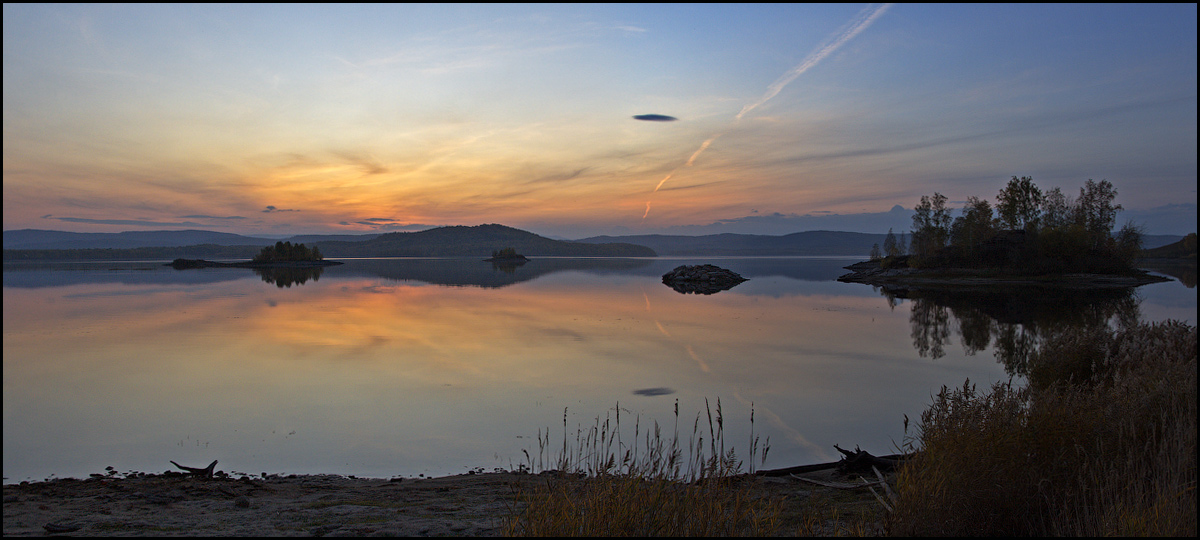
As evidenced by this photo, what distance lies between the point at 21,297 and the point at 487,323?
29.1 metres

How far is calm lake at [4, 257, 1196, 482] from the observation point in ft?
26.9

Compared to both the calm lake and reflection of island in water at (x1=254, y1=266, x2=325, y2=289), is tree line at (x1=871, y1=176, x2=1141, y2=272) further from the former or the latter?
reflection of island in water at (x1=254, y1=266, x2=325, y2=289)

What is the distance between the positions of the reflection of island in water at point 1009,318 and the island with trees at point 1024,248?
11.3 m

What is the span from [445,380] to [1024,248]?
197 feet

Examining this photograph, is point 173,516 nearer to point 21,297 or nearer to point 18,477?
point 18,477

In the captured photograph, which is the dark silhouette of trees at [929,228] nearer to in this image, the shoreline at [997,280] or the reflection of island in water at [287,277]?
the shoreline at [997,280]

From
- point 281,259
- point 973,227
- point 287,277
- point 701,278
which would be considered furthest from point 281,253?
point 973,227

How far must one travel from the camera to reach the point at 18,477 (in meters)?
7.00

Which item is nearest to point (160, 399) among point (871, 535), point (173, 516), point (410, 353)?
point (410, 353)

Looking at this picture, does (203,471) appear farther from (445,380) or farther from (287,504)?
(445,380)

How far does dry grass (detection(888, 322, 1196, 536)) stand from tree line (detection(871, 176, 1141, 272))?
54.2 m

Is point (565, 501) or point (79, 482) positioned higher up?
point (565, 501)

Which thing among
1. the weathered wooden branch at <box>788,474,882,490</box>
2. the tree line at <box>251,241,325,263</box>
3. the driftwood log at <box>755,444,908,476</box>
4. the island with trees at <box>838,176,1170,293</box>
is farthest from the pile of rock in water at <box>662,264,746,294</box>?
the tree line at <box>251,241,325,263</box>

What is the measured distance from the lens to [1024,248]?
5462 cm
